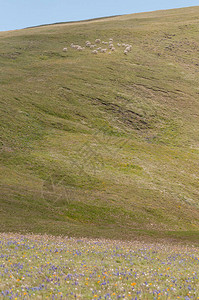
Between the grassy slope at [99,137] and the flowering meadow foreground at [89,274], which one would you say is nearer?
the flowering meadow foreground at [89,274]

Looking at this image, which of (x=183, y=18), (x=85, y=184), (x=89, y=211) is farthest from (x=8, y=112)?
(x=183, y=18)

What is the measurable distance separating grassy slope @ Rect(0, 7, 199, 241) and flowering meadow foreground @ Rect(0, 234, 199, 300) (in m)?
10.7

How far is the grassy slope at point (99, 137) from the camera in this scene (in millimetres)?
34469

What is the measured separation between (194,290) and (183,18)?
507 ft

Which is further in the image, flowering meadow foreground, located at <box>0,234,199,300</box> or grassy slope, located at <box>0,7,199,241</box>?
grassy slope, located at <box>0,7,199,241</box>

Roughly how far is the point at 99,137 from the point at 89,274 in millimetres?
47782

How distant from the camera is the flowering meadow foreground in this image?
9.36 meters

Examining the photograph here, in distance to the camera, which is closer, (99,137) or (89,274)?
(89,274)

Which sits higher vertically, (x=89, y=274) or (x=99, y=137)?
(x=89, y=274)

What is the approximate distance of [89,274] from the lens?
1106 cm

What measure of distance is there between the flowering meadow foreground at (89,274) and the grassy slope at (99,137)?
10747 mm

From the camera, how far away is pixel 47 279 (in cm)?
1015

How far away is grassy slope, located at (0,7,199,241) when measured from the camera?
3447 centimetres

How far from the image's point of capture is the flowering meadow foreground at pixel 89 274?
9.36m
